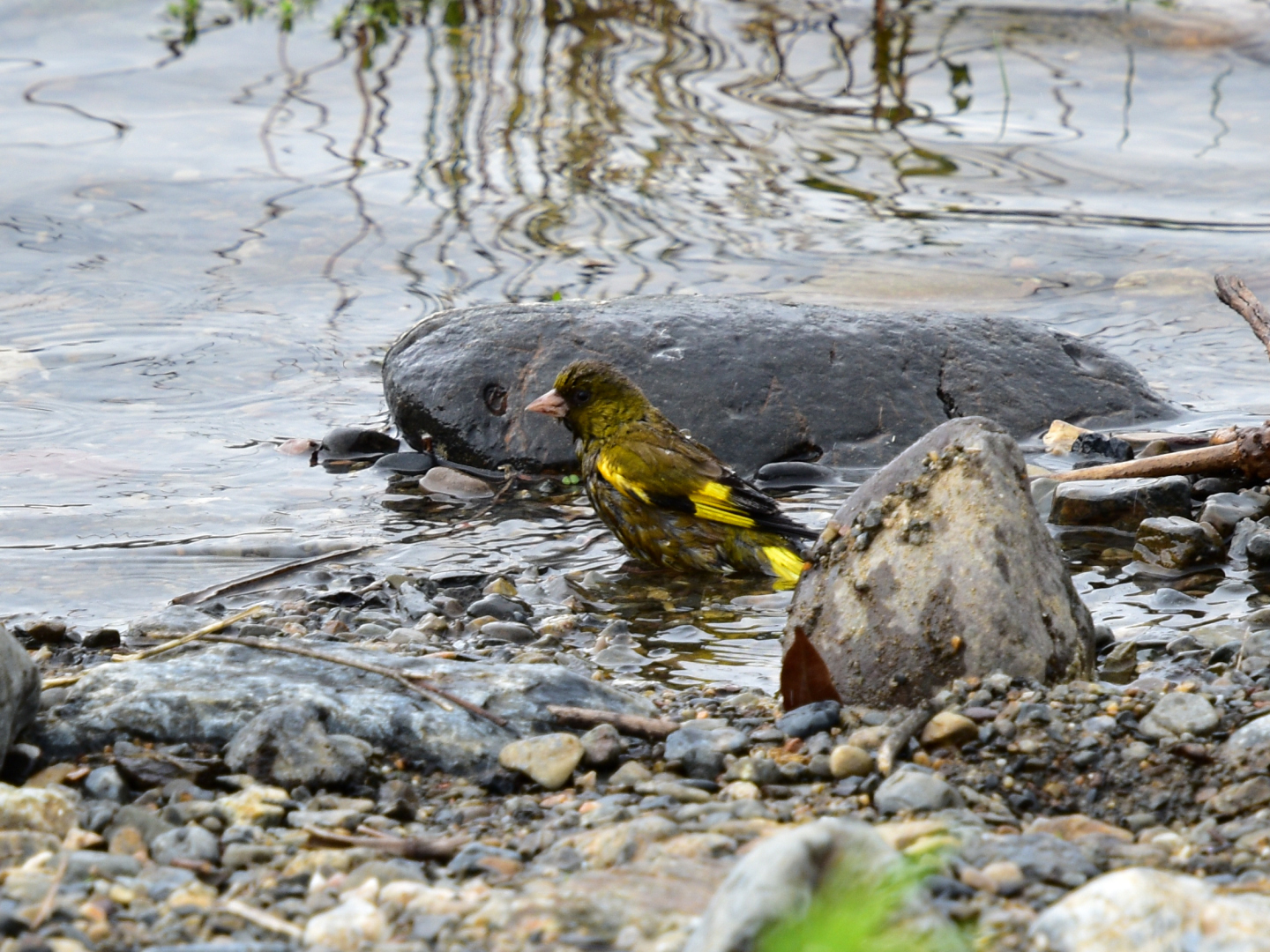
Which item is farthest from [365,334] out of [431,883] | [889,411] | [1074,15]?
[1074,15]

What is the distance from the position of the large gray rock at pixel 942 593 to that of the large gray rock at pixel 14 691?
183 cm

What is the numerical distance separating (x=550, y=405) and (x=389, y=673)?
3097 mm

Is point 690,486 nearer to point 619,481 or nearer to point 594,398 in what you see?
point 619,481

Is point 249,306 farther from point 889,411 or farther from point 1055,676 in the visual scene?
point 1055,676

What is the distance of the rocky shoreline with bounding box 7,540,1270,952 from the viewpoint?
7.95 feet

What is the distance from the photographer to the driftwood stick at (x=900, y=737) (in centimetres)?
319

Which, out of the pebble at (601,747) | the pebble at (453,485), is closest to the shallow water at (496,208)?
the pebble at (453,485)

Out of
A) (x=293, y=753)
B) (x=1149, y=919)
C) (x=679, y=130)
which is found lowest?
(x=293, y=753)

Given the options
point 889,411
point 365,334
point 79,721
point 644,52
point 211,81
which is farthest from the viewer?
point 644,52

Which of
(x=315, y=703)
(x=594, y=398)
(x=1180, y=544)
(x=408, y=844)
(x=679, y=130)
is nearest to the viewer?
(x=408, y=844)

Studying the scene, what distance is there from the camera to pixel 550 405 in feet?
21.6

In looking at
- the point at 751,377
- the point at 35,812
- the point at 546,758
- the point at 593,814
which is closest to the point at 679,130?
the point at 751,377

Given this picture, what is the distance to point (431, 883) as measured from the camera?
2.68m

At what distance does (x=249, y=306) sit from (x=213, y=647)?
245 inches
